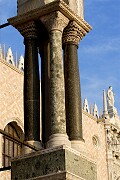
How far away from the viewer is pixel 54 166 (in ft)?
25.5

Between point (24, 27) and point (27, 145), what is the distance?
84.7 inches

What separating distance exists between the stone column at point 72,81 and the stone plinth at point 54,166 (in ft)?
1.57

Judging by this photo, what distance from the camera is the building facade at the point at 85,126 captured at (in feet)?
47.8

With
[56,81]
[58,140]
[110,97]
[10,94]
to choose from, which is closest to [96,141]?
[110,97]

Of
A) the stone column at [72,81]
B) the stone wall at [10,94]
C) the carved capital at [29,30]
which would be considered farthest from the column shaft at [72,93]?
the stone wall at [10,94]

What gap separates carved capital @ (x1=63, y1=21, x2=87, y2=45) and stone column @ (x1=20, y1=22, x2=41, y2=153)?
1.79ft

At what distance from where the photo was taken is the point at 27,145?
798 centimetres

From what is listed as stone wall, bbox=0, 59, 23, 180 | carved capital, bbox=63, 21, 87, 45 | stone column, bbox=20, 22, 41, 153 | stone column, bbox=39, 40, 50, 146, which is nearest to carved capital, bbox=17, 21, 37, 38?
stone column, bbox=20, 22, 41, 153

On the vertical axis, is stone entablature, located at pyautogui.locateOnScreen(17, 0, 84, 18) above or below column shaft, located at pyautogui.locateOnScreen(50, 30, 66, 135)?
→ above

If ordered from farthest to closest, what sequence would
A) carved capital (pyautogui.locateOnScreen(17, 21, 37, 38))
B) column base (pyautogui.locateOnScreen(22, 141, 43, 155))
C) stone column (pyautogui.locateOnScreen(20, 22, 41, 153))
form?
carved capital (pyautogui.locateOnScreen(17, 21, 37, 38))
stone column (pyautogui.locateOnScreen(20, 22, 41, 153))
column base (pyautogui.locateOnScreen(22, 141, 43, 155))

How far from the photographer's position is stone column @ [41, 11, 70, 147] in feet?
26.2

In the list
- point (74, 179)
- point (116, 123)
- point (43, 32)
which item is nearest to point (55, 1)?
point (43, 32)

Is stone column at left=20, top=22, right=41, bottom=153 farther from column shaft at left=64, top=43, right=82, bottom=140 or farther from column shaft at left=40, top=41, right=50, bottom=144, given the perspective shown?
column shaft at left=64, top=43, right=82, bottom=140

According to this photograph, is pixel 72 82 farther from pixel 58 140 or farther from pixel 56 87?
pixel 58 140
